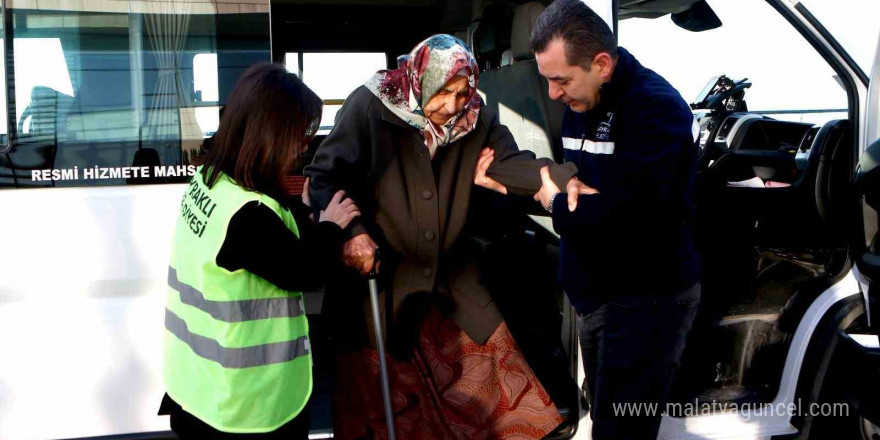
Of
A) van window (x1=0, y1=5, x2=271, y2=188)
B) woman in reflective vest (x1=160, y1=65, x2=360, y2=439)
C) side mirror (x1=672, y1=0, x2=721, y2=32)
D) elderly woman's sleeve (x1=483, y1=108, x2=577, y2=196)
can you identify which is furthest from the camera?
side mirror (x1=672, y1=0, x2=721, y2=32)

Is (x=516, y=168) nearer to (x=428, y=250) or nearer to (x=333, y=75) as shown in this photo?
(x=428, y=250)

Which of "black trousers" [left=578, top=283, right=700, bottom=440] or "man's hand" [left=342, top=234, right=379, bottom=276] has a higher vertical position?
"man's hand" [left=342, top=234, right=379, bottom=276]

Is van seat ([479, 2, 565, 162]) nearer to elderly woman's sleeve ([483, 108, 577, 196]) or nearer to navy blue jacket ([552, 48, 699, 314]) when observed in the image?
elderly woman's sleeve ([483, 108, 577, 196])

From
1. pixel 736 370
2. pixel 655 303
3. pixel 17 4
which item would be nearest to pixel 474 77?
pixel 655 303

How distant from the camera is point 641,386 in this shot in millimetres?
2674

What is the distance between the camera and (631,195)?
2.41 meters

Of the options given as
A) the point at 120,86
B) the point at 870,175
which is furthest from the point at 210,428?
the point at 870,175

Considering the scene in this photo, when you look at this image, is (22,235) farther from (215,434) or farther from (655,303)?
(655,303)

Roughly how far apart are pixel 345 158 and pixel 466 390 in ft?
3.05

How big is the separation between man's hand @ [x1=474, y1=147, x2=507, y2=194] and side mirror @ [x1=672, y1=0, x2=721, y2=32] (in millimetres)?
1813

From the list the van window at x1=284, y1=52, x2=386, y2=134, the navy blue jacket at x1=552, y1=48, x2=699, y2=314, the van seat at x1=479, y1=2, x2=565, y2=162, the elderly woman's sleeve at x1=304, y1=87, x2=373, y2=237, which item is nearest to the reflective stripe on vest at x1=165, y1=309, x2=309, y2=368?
the elderly woman's sleeve at x1=304, y1=87, x2=373, y2=237

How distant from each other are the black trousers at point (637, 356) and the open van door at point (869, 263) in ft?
1.73

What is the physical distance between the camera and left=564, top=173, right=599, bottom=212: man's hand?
254 cm

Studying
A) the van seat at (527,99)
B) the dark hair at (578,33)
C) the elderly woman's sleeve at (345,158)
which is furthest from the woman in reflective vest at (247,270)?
the van seat at (527,99)
